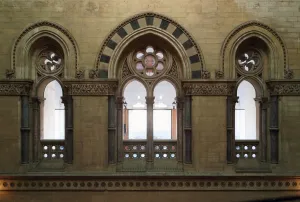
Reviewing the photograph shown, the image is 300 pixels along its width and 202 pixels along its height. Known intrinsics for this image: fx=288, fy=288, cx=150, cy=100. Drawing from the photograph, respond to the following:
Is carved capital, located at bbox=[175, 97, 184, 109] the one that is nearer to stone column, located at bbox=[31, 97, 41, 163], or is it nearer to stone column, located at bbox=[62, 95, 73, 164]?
stone column, located at bbox=[62, 95, 73, 164]

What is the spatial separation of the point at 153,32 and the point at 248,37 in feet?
8.75

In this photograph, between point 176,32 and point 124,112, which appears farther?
point 124,112

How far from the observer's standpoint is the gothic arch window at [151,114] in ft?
27.6

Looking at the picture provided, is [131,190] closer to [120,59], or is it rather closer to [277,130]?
[120,59]

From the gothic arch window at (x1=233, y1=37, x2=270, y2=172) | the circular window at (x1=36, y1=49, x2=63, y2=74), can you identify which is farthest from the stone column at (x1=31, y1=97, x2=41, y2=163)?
the gothic arch window at (x1=233, y1=37, x2=270, y2=172)

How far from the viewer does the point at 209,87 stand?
8.01 metres

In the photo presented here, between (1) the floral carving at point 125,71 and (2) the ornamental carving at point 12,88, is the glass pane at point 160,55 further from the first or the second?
(2) the ornamental carving at point 12,88

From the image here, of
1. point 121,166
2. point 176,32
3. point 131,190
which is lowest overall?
point 131,190

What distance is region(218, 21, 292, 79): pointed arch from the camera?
802 centimetres

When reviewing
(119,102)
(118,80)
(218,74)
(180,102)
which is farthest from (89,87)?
(218,74)

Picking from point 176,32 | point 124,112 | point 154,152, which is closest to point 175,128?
point 154,152

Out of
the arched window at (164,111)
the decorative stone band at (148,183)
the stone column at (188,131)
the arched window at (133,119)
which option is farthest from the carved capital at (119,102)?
the decorative stone band at (148,183)

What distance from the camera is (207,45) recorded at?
8.05m

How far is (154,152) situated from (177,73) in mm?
2411
